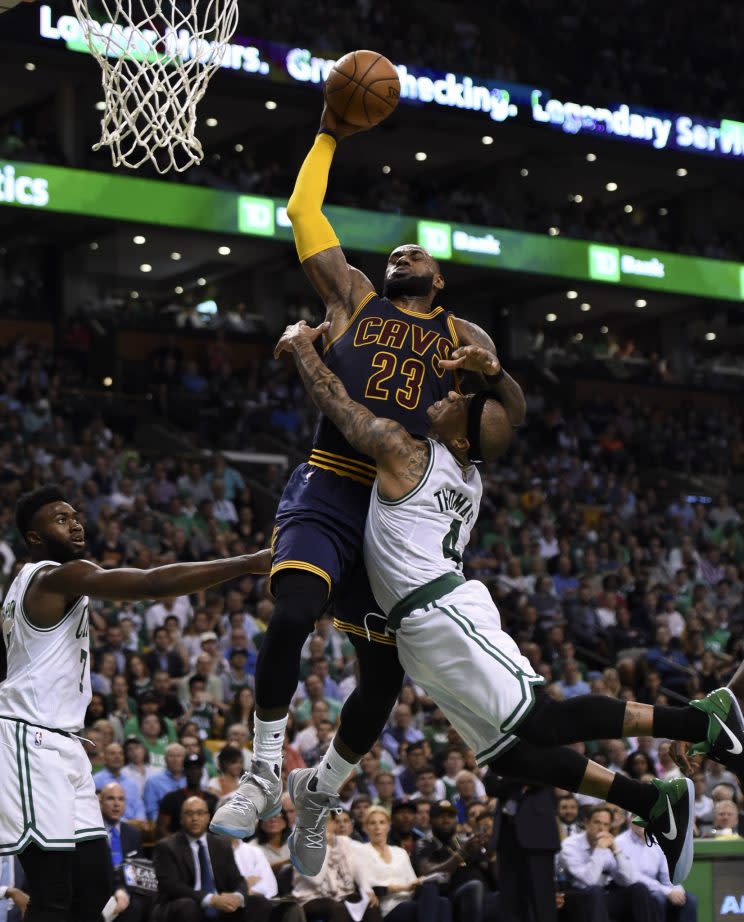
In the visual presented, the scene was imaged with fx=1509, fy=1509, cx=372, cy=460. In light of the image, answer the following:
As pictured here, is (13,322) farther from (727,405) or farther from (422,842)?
(422,842)

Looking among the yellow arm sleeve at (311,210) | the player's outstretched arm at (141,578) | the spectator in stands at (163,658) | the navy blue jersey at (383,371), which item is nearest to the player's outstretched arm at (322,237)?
the yellow arm sleeve at (311,210)

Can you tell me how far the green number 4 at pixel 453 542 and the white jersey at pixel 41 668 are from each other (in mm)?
1673

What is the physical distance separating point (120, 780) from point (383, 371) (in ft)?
18.6

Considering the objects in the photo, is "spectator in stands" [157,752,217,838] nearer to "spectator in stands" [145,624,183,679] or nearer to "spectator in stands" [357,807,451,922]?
"spectator in stands" [357,807,451,922]

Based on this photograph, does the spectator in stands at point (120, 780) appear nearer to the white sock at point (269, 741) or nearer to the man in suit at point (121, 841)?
the man in suit at point (121, 841)

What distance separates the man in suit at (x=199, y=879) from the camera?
32.8 ft

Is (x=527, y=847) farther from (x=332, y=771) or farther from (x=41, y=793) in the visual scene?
(x=41, y=793)

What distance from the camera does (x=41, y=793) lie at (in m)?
Result: 6.55

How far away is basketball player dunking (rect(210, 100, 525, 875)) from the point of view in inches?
249

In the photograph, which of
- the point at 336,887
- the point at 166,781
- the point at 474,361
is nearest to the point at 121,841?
the point at 166,781

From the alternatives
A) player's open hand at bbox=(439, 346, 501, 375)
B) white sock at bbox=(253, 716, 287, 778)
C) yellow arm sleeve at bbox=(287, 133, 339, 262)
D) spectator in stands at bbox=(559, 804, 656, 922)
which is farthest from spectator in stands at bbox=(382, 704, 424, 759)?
Answer: player's open hand at bbox=(439, 346, 501, 375)

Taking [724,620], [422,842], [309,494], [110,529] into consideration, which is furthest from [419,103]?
[309,494]

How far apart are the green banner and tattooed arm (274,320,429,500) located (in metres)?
17.1

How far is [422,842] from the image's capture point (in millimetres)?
11445
